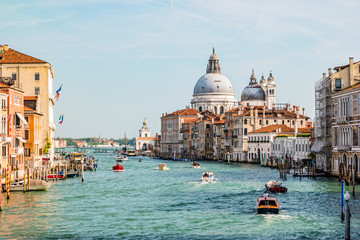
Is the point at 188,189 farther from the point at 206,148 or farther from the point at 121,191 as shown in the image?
the point at 206,148

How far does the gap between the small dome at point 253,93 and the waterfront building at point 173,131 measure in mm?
10059

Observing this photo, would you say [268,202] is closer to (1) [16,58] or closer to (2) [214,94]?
(1) [16,58]

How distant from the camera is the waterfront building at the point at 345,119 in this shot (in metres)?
37.9

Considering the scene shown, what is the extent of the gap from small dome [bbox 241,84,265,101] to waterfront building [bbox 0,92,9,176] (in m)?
90.7

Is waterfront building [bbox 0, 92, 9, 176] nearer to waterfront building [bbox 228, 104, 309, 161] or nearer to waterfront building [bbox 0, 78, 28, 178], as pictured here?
waterfront building [bbox 0, 78, 28, 178]

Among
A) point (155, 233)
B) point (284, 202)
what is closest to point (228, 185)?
point (284, 202)

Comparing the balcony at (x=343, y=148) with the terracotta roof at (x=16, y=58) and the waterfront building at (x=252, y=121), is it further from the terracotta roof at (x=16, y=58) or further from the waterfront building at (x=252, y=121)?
the waterfront building at (x=252, y=121)

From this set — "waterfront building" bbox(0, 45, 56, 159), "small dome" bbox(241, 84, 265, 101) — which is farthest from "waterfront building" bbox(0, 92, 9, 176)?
"small dome" bbox(241, 84, 265, 101)

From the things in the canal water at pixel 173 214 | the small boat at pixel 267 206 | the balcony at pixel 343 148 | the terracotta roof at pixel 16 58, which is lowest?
the canal water at pixel 173 214

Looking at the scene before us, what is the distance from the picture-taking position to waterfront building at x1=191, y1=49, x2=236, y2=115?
13962 centimetres

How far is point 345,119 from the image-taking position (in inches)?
1567

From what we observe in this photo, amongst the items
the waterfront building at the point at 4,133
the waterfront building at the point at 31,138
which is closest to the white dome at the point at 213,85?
the waterfront building at the point at 31,138

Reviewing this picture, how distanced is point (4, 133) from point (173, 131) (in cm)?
9435

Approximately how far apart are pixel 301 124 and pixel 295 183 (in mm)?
48381
